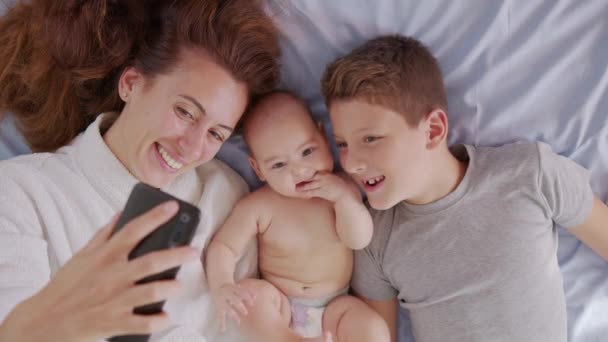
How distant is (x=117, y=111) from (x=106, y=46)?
0.19m

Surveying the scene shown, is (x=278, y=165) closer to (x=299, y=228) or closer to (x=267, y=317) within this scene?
(x=299, y=228)

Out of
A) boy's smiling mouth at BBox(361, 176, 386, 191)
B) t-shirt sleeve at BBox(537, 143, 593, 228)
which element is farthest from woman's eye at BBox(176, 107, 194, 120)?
t-shirt sleeve at BBox(537, 143, 593, 228)

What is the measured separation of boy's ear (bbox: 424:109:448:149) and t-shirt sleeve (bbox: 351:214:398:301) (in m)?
0.26

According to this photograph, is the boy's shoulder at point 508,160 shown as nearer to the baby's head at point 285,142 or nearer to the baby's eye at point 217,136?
the baby's head at point 285,142

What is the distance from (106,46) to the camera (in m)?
1.45

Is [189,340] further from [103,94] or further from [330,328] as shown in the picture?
[103,94]

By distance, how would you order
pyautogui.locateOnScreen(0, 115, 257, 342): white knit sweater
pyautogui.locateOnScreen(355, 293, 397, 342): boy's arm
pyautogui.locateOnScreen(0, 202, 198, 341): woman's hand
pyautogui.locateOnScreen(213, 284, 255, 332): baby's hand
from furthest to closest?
pyautogui.locateOnScreen(355, 293, 397, 342): boy's arm
pyautogui.locateOnScreen(213, 284, 255, 332): baby's hand
pyautogui.locateOnScreen(0, 115, 257, 342): white knit sweater
pyautogui.locateOnScreen(0, 202, 198, 341): woman's hand

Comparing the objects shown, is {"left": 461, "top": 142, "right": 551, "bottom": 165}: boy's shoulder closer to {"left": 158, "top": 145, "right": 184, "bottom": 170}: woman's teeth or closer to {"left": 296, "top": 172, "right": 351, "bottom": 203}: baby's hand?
{"left": 296, "top": 172, "right": 351, "bottom": 203}: baby's hand

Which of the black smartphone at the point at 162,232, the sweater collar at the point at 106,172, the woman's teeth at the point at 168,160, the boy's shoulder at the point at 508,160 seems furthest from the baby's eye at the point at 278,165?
the black smartphone at the point at 162,232

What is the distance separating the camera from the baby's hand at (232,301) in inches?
53.9

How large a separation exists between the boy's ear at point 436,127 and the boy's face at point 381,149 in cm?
2

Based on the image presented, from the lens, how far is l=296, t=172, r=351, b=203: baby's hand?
1478 millimetres

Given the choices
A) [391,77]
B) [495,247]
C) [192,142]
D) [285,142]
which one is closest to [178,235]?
[192,142]

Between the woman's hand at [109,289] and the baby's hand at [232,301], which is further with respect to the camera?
the baby's hand at [232,301]
